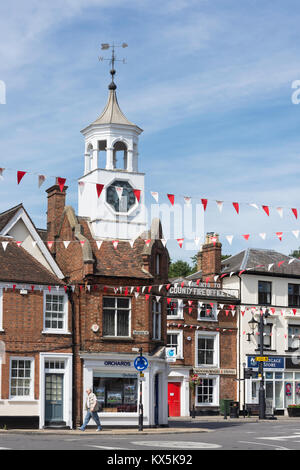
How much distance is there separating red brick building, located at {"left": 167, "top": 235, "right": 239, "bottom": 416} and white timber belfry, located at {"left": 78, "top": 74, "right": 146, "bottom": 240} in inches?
455

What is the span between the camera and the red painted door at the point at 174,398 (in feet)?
171

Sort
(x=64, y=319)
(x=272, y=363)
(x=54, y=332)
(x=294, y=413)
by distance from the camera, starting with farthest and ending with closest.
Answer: (x=272, y=363)
(x=294, y=413)
(x=64, y=319)
(x=54, y=332)

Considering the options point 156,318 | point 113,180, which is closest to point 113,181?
point 113,180

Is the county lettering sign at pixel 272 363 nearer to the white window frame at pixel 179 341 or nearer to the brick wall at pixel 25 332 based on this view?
the white window frame at pixel 179 341

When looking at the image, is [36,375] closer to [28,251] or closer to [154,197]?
[28,251]

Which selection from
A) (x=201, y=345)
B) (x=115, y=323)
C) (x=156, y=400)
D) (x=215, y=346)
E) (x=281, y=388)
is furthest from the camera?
(x=281, y=388)

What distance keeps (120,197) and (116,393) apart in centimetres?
1015

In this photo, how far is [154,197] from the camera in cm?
2941

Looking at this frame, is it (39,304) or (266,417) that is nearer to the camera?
(39,304)

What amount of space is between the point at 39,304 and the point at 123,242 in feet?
19.6

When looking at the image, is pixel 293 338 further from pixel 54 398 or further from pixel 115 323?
pixel 54 398

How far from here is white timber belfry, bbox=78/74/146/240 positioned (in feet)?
137

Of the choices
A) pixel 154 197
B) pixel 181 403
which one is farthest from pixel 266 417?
pixel 154 197

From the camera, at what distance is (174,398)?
52.3 meters
